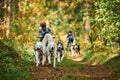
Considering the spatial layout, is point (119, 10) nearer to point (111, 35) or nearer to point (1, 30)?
point (111, 35)

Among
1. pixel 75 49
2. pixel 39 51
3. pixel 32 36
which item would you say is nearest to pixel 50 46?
pixel 39 51

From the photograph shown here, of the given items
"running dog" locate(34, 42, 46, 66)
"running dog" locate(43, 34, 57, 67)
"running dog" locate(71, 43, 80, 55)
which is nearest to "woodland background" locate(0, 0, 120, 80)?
"running dog" locate(34, 42, 46, 66)

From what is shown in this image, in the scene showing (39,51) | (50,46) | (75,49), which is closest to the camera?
(50,46)

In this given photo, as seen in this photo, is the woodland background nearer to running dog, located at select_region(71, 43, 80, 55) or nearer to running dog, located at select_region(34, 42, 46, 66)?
running dog, located at select_region(34, 42, 46, 66)

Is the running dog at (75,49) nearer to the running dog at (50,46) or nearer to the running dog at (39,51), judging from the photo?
the running dog at (39,51)

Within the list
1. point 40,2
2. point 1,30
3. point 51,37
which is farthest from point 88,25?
point 51,37

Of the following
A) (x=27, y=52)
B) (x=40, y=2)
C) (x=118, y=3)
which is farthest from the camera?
(x=40, y=2)

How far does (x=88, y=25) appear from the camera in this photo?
33.3 metres

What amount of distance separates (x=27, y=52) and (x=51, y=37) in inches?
161

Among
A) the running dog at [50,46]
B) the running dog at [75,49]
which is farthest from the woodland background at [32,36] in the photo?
the running dog at [50,46]

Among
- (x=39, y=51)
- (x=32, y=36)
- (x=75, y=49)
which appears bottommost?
(x=75, y=49)

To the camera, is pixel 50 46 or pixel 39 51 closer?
pixel 50 46

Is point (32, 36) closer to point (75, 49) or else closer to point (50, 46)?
point (75, 49)

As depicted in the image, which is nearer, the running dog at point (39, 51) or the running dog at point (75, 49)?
the running dog at point (39, 51)
